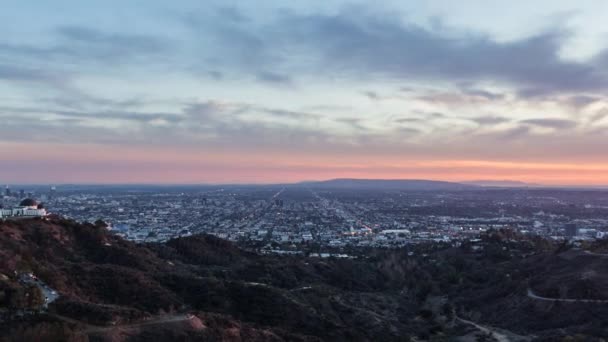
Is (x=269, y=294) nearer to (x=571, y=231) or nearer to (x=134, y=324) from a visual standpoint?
(x=134, y=324)

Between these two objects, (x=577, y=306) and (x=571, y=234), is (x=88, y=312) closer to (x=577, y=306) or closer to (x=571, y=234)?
(x=577, y=306)

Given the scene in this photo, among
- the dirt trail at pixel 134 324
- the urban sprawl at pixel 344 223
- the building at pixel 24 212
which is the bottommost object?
the urban sprawl at pixel 344 223

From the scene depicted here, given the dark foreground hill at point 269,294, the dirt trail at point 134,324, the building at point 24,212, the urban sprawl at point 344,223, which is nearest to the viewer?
the dirt trail at point 134,324

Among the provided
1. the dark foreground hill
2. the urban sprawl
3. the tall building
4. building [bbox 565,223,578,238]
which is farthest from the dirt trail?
the tall building

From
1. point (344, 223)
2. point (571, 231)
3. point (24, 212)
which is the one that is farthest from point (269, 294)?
point (344, 223)

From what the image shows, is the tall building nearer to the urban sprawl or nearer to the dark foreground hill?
the urban sprawl

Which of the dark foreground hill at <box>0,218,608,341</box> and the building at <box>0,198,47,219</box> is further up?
the building at <box>0,198,47,219</box>

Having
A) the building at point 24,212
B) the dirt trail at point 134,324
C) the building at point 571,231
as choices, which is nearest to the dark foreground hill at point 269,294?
the dirt trail at point 134,324

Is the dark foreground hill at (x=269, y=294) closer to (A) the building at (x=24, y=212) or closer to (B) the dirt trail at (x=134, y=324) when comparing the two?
(B) the dirt trail at (x=134, y=324)

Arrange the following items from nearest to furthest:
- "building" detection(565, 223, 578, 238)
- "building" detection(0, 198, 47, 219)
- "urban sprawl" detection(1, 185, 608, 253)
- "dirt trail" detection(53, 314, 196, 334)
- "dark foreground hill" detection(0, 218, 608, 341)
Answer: "dirt trail" detection(53, 314, 196, 334) < "dark foreground hill" detection(0, 218, 608, 341) < "building" detection(0, 198, 47, 219) < "urban sprawl" detection(1, 185, 608, 253) < "building" detection(565, 223, 578, 238)

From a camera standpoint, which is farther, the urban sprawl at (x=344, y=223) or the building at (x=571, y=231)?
the building at (x=571, y=231)
